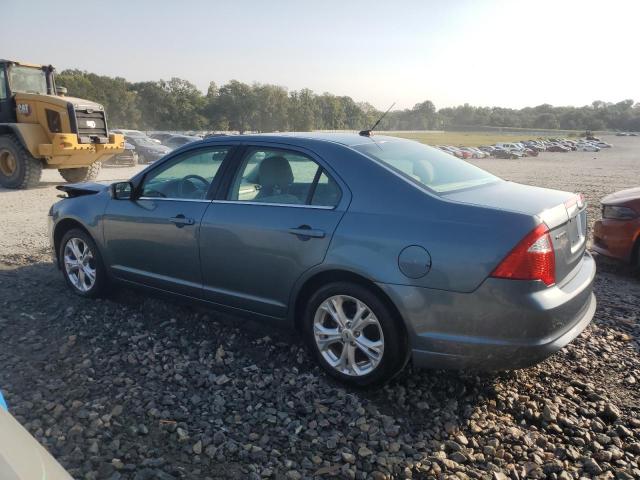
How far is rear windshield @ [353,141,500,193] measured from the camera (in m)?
3.26

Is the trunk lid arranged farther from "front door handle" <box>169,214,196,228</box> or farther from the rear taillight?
"front door handle" <box>169,214,196,228</box>

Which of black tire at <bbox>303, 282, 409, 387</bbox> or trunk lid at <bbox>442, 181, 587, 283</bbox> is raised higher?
trunk lid at <bbox>442, 181, 587, 283</bbox>

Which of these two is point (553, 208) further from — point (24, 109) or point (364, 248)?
point (24, 109)

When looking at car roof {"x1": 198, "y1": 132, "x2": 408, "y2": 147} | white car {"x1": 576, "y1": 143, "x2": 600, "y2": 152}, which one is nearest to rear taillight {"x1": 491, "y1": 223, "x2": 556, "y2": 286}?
car roof {"x1": 198, "y1": 132, "x2": 408, "y2": 147}

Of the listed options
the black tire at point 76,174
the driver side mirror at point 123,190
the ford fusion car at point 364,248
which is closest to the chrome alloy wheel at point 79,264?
the ford fusion car at point 364,248

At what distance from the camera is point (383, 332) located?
9.80 ft

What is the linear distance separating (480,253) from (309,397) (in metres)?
1.35

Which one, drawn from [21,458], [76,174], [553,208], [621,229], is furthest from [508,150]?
[21,458]

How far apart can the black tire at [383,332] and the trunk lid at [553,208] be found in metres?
0.77

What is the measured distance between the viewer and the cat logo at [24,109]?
41.4 ft

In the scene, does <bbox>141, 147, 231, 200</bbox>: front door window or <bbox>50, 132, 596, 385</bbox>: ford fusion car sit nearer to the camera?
<bbox>50, 132, 596, 385</bbox>: ford fusion car

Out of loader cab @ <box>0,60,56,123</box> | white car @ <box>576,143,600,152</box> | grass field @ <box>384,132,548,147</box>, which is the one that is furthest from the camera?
grass field @ <box>384,132,548,147</box>

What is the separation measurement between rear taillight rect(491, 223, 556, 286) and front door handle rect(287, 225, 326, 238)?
1071mm

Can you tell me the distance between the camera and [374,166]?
321 cm
